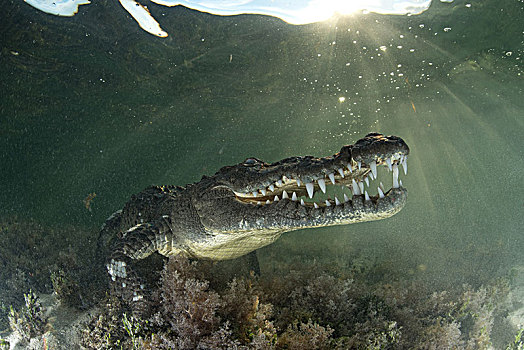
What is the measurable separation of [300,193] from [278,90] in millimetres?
12897

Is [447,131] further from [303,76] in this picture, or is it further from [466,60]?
[303,76]

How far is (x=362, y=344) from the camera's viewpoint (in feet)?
9.14

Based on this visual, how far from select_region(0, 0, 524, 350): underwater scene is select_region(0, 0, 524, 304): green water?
10 centimetres

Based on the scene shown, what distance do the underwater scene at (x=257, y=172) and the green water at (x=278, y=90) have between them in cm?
10

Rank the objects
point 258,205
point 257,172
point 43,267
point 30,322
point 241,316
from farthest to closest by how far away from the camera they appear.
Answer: point 43,267
point 30,322
point 257,172
point 258,205
point 241,316

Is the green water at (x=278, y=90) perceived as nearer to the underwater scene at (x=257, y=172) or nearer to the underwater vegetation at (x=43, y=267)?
the underwater scene at (x=257, y=172)


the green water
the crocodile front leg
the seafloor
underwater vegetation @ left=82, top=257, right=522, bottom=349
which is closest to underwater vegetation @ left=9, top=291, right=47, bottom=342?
the seafloor

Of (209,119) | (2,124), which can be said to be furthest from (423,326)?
(2,124)

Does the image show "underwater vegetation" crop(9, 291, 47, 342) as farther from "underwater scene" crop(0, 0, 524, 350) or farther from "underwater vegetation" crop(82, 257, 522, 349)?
"underwater vegetation" crop(82, 257, 522, 349)

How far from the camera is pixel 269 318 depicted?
9.29 feet

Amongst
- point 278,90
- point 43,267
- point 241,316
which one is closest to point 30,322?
point 241,316

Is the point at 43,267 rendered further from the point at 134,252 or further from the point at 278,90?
the point at 278,90

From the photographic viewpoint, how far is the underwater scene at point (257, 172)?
2.95 meters

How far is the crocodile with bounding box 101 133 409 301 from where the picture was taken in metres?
2.73
